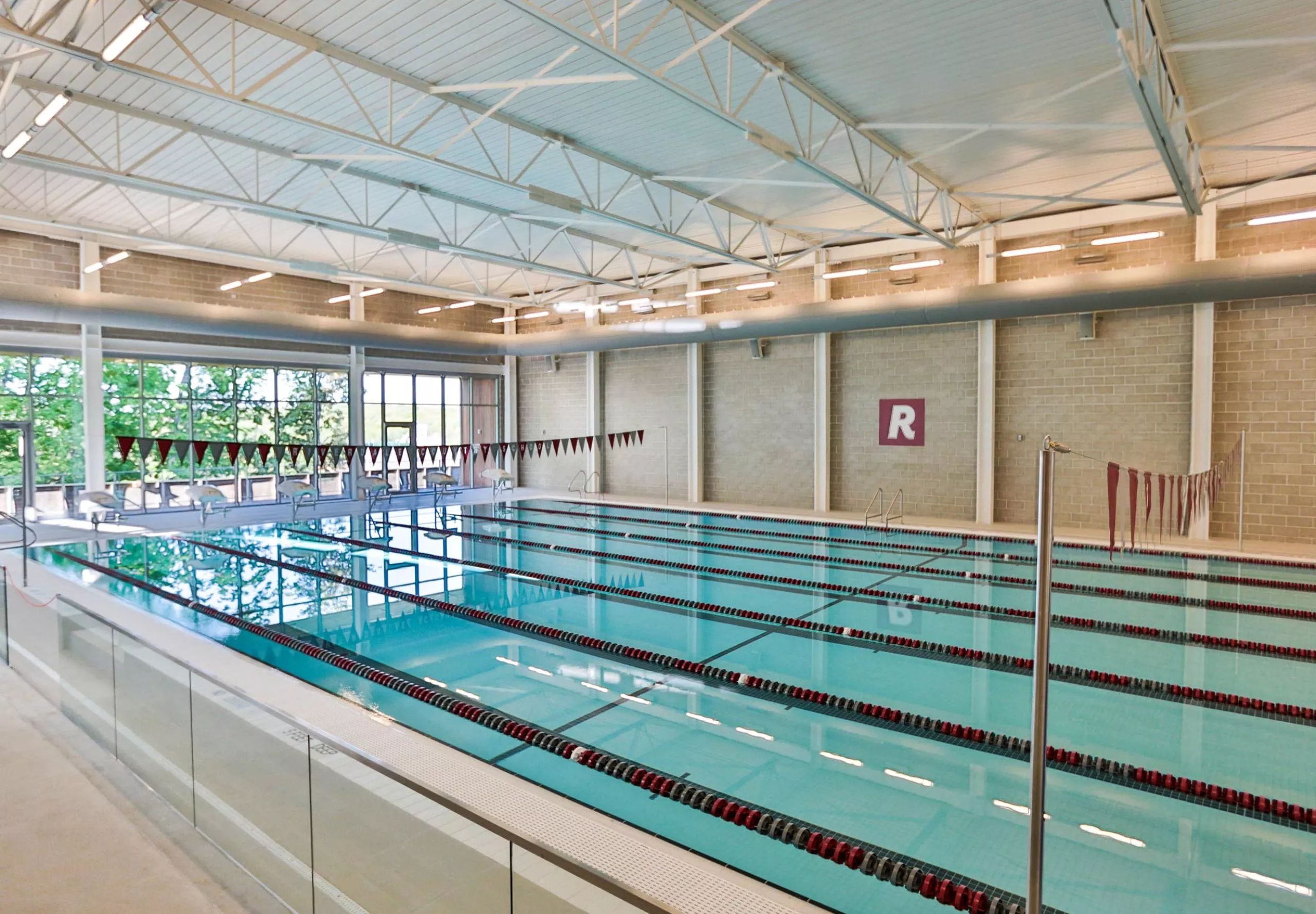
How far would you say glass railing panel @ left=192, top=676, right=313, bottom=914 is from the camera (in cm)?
229

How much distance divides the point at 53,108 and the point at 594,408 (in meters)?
10.9

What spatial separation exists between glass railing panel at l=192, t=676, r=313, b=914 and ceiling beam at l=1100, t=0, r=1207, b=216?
5368 millimetres

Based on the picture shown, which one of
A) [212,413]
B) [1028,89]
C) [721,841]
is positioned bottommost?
[721,841]

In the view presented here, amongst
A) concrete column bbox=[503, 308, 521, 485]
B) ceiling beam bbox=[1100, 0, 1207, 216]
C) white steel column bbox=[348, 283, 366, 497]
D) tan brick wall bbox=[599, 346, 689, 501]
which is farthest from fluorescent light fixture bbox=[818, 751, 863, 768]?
concrete column bbox=[503, 308, 521, 485]

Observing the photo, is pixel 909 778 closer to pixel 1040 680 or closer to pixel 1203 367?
pixel 1040 680

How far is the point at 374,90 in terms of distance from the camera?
22.8ft

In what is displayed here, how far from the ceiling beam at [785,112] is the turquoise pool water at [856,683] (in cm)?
392

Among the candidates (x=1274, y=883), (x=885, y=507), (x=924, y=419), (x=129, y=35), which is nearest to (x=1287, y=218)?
(x=924, y=419)

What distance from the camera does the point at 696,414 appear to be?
14.3m

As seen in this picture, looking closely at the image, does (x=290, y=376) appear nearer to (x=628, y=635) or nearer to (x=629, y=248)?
(x=629, y=248)

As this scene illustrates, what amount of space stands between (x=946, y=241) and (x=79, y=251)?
13.1m

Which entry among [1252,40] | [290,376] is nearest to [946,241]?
[1252,40]

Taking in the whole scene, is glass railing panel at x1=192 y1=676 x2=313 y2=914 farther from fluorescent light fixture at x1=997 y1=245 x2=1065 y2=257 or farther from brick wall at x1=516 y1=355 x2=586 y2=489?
brick wall at x1=516 y1=355 x2=586 y2=489

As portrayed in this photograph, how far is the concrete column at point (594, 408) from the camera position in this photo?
1616cm
